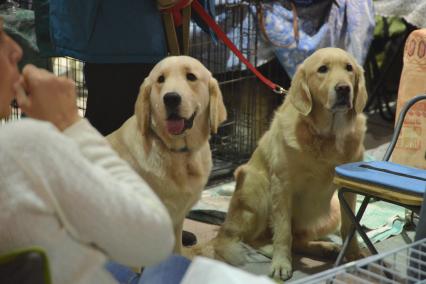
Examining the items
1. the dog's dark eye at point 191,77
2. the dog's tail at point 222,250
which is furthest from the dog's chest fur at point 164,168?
the dog's tail at point 222,250

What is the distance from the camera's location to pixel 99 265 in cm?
110

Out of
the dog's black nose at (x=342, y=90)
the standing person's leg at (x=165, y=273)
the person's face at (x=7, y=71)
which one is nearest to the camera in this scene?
the person's face at (x=7, y=71)

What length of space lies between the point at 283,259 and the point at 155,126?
961mm

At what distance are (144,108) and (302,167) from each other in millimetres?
885

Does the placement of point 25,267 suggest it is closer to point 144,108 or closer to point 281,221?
point 144,108

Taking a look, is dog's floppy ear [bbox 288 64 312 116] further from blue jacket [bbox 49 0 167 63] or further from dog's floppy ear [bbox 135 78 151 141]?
dog's floppy ear [bbox 135 78 151 141]

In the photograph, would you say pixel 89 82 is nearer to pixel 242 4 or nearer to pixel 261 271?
pixel 261 271

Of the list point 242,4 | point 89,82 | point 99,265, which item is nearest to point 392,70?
point 242,4

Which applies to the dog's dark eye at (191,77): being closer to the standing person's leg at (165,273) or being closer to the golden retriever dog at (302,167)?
the golden retriever dog at (302,167)

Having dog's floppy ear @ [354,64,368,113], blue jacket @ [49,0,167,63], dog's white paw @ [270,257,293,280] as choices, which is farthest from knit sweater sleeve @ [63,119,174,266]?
dog's floppy ear @ [354,64,368,113]

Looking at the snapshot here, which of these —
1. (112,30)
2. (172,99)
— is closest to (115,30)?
(112,30)

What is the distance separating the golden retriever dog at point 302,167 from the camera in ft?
10.1

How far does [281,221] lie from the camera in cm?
319

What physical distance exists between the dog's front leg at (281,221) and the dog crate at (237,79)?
1.20 meters
